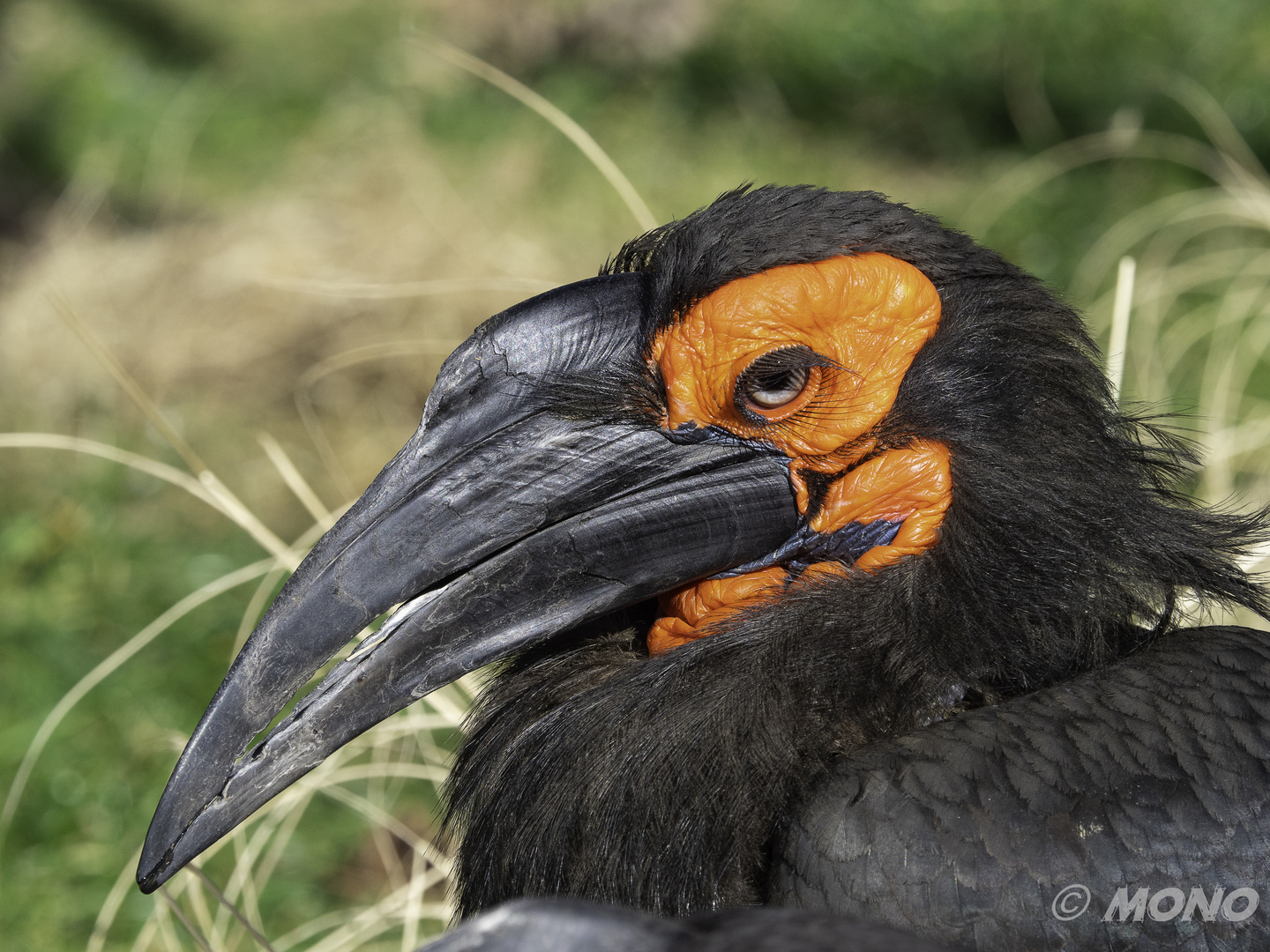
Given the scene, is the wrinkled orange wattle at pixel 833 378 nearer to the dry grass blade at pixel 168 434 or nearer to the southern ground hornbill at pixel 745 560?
the southern ground hornbill at pixel 745 560

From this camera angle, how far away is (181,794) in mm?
2033

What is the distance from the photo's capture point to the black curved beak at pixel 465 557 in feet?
6.67

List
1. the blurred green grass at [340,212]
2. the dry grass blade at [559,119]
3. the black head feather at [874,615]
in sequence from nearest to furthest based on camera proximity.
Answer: the black head feather at [874,615], the dry grass blade at [559,119], the blurred green grass at [340,212]

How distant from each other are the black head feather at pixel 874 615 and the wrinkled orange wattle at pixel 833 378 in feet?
0.11

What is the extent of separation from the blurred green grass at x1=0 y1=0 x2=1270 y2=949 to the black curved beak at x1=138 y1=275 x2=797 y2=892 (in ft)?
6.01

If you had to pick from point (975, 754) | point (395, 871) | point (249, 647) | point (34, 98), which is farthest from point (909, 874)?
point (34, 98)

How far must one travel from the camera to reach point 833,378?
2092 mm

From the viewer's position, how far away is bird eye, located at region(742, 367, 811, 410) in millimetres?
2098

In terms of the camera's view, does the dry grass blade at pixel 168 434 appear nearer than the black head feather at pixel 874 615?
No

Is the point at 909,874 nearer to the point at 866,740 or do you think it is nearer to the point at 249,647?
the point at 866,740
